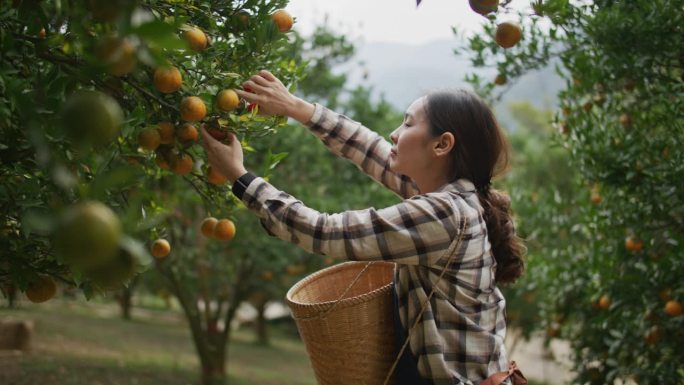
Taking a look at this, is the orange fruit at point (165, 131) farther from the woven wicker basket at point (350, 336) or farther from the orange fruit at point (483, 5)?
the orange fruit at point (483, 5)

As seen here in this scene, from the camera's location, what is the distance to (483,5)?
1.40m

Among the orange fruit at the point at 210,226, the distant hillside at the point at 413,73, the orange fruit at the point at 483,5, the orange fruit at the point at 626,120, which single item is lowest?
the orange fruit at the point at 210,226

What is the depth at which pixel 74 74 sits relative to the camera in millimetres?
1356

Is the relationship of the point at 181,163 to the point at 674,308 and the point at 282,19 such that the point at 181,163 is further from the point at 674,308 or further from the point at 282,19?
the point at 674,308

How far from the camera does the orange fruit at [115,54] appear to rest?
785 mm

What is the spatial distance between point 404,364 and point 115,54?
1.29 metres

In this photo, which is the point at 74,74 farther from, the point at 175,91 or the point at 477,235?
the point at 477,235

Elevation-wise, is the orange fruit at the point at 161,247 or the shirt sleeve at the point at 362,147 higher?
the shirt sleeve at the point at 362,147

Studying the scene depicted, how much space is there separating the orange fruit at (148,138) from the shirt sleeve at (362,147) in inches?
30.1

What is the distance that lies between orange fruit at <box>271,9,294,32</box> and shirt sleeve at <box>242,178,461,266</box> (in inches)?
19.5

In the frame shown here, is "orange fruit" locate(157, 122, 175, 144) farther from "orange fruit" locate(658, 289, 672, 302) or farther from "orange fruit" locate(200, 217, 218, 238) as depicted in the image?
"orange fruit" locate(658, 289, 672, 302)

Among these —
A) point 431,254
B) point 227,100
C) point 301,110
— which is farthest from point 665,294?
point 227,100

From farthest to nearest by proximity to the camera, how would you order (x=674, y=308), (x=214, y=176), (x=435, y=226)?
(x=674, y=308) → (x=214, y=176) → (x=435, y=226)

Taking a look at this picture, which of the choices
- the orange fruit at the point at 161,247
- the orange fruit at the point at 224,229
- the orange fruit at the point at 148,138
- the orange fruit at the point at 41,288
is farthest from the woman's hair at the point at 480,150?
the orange fruit at the point at 41,288
